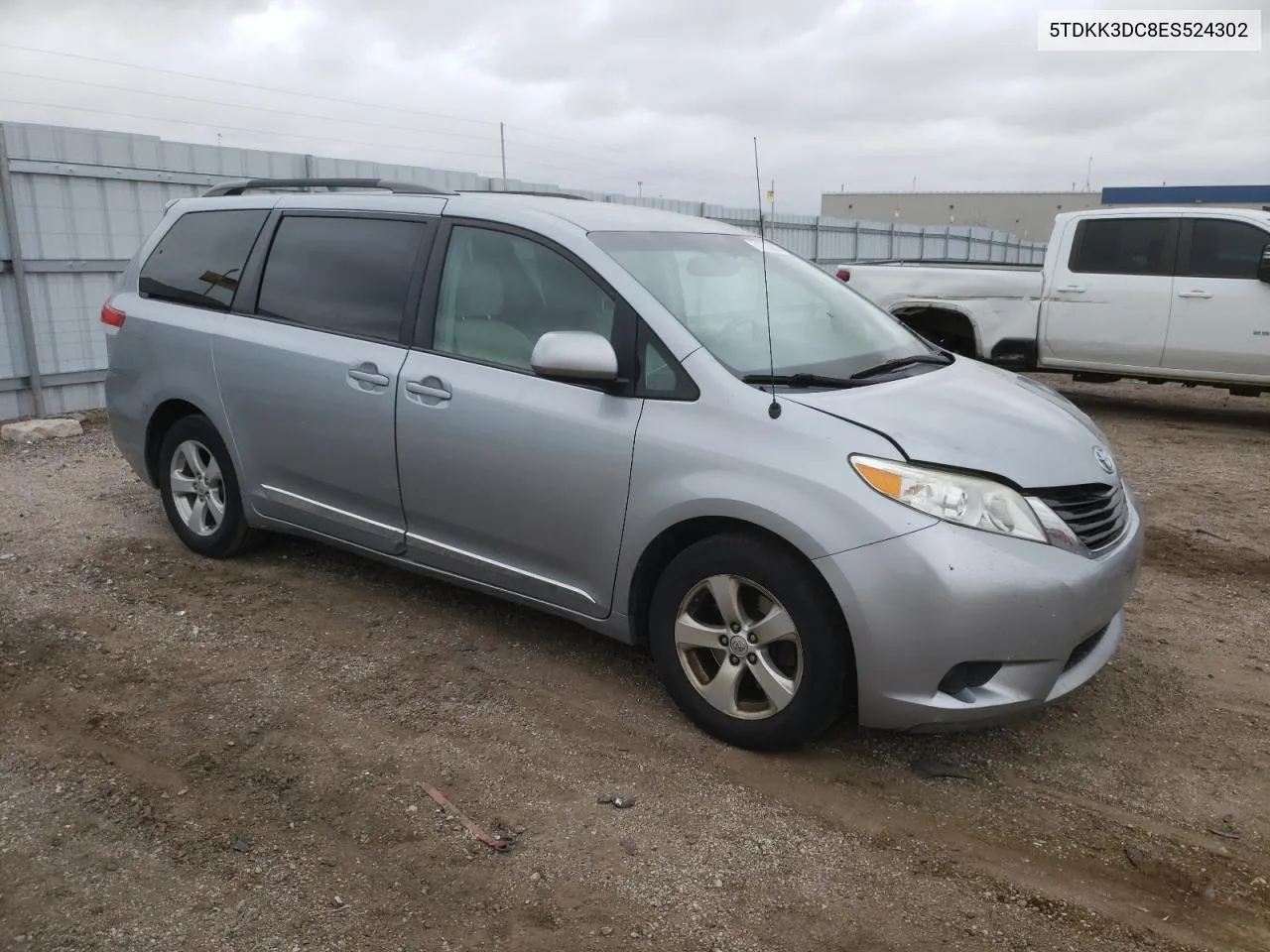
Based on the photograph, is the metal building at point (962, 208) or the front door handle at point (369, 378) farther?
the metal building at point (962, 208)

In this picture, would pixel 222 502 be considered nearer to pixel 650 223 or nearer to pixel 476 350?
pixel 476 350

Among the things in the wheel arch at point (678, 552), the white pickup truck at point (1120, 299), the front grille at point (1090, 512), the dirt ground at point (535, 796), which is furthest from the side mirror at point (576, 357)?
the white pickup truck at point (1120, 299)

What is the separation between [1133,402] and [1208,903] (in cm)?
922

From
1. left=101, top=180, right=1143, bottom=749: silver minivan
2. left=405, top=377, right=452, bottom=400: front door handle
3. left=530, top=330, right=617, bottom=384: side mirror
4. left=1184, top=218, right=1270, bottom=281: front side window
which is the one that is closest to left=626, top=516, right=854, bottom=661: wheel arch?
left=101, top=180, right=1143, bottom=749: silver minivan

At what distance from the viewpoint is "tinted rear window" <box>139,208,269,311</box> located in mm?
4930

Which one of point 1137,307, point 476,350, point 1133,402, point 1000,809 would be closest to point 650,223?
point 476,350

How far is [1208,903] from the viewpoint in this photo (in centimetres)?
272

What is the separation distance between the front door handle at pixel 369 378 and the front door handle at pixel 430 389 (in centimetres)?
13

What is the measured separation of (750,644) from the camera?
10.8 feet

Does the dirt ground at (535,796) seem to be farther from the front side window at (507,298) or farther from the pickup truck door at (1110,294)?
the pickup truck door at (1110,294)

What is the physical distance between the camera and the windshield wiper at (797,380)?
3.48 metres

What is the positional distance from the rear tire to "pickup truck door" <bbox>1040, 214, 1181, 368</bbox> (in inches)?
300

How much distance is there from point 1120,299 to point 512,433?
24.8 feet

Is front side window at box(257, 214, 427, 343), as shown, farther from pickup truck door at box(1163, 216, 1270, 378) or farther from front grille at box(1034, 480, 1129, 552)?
pickup truck door at box(1163, 216, 1270, 378)
